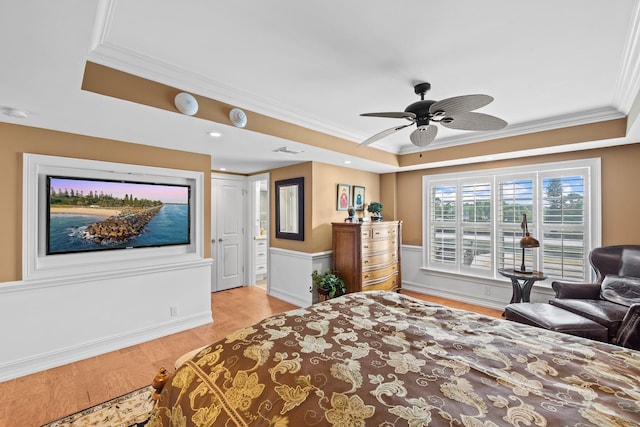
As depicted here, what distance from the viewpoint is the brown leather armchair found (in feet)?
7.63

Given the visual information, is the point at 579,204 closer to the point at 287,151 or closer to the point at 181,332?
the point at 287,151

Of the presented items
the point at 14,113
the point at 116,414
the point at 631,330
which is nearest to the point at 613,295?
the point at 631,330

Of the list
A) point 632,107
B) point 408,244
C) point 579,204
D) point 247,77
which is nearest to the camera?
point 247,77

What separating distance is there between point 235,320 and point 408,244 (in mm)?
3338

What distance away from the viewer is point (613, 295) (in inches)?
113

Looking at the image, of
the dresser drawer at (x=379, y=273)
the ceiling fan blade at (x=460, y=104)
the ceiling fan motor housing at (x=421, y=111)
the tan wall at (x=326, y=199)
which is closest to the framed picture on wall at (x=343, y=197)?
the tan wall at (x=326, y=199)

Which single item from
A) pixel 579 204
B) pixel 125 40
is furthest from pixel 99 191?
pixel 579 204

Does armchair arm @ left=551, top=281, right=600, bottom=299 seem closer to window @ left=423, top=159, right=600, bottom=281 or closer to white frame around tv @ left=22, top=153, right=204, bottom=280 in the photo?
window @ left=423, top=159, right=600, bottom=281

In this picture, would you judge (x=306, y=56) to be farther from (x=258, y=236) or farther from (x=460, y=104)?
(x=258, y=236)

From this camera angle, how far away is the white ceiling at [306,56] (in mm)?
1535

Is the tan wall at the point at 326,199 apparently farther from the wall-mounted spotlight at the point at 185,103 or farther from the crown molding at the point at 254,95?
the wall-mounted spotlight at the point at 185,103

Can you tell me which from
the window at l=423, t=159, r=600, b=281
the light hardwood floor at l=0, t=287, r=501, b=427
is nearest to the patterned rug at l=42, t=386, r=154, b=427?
the light hardwood floor at l=0, t=287, r=501, b=427

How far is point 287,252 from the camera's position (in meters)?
4.65

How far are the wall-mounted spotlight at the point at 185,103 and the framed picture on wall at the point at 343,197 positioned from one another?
9.11ft
